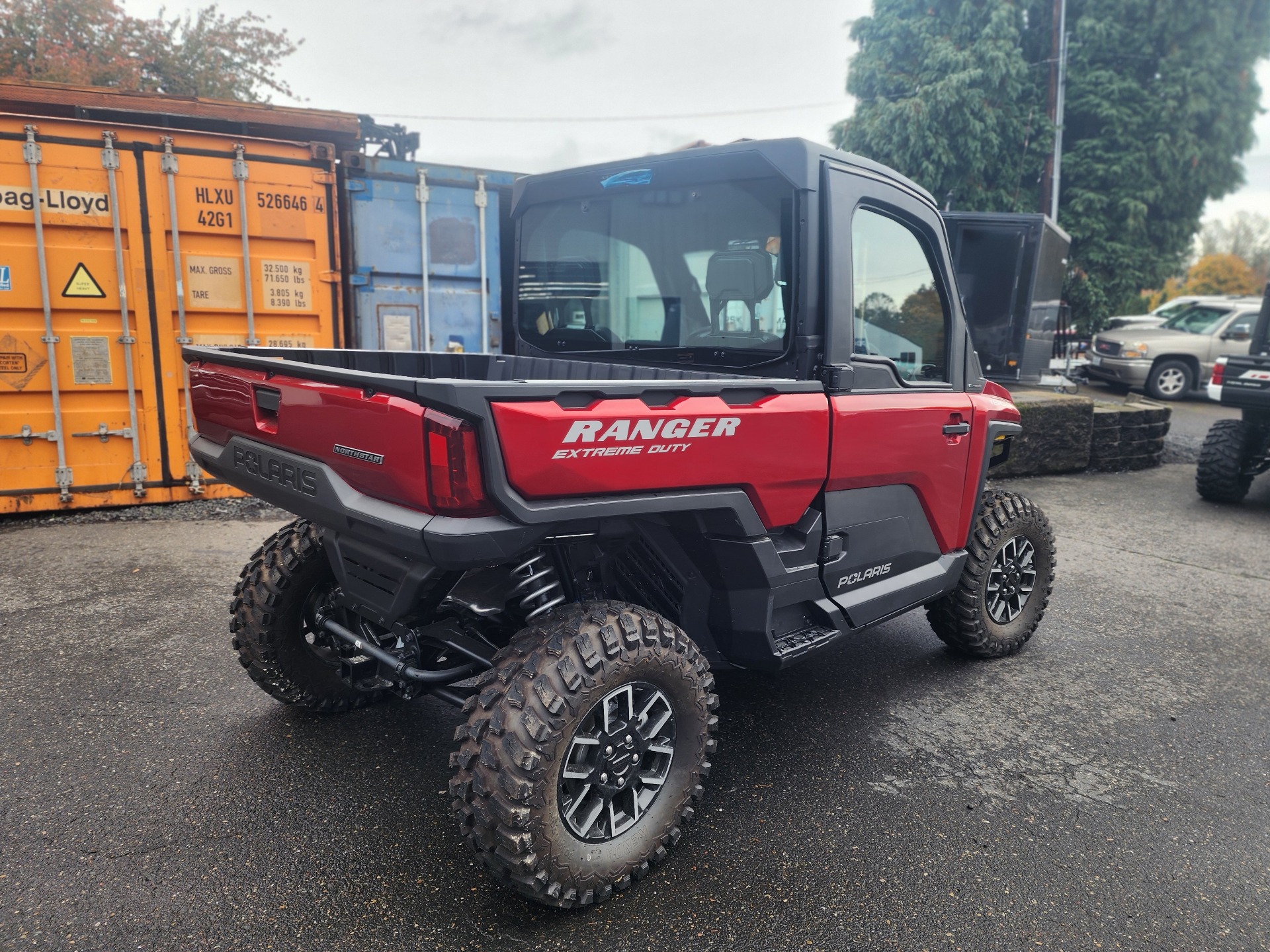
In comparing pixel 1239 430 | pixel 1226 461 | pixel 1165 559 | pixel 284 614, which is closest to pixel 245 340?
pixel 284 614

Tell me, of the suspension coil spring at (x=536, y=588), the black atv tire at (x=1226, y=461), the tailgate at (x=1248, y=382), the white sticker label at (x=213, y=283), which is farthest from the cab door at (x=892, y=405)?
the black atv tire at (x=1226, y=461)

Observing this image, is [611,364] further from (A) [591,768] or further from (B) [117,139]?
(B) [117,139]

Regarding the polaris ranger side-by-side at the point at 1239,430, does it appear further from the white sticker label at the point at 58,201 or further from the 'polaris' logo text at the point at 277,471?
the white sticker label at the point at 58,201

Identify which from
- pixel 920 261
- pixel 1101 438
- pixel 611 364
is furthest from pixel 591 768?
pixel 1101 438

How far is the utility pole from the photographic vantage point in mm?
17953

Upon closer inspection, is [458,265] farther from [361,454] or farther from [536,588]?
[361,454]

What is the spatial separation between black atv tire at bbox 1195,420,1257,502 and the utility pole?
11.4 metres

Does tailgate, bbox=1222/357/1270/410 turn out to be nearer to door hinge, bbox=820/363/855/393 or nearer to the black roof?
the black roof

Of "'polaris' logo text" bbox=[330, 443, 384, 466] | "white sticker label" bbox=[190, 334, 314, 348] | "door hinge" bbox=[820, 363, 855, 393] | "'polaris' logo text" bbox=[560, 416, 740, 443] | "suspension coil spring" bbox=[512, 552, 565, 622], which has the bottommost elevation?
"suspension coil spring" bbox=[512, 552, 565, 622]

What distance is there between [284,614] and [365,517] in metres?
1.18

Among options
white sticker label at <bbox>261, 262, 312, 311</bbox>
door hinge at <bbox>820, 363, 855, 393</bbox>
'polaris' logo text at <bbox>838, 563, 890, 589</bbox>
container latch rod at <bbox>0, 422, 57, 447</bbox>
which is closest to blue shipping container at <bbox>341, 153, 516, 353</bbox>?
white sticker label at <bbox>261, 262, 312, 311</bbox>

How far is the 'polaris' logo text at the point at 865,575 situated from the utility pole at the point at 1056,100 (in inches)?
679

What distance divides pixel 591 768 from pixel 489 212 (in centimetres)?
583

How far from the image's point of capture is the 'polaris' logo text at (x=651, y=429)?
2.12 m
